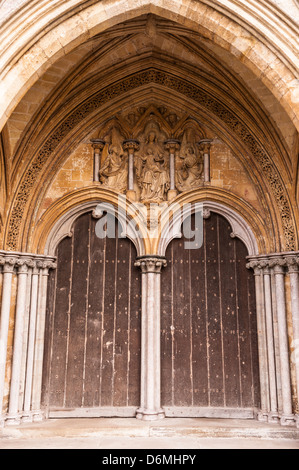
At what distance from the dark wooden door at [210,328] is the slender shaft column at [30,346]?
5.91 ft

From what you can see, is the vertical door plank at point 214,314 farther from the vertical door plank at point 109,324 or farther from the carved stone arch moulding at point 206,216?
the vertical door plank at point 109,324

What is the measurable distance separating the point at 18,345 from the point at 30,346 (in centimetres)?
18

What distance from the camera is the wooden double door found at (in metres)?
6.02

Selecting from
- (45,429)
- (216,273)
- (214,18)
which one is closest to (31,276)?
(45,429)

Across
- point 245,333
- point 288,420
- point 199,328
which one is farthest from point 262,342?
point 288,420

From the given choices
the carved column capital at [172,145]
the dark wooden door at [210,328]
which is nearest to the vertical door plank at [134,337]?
the dark wooden door at [210,328]

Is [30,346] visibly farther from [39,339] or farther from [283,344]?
[283,344]

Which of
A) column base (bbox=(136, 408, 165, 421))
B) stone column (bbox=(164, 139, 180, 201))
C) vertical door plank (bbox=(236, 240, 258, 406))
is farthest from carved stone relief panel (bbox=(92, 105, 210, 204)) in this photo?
column base (bbox=(136, 408, 165, 421))

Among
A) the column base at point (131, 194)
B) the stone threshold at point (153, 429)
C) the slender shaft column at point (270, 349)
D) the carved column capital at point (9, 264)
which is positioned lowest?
the stone threshold at point (153, 429)

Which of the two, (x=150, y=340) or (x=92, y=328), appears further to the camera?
(x=92, y=328)

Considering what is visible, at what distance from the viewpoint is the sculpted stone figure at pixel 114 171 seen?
21.5ft

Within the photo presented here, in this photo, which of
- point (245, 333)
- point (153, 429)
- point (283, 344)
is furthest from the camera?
point (245, 333)

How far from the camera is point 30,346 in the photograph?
19.2ft

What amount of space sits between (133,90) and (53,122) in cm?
134
